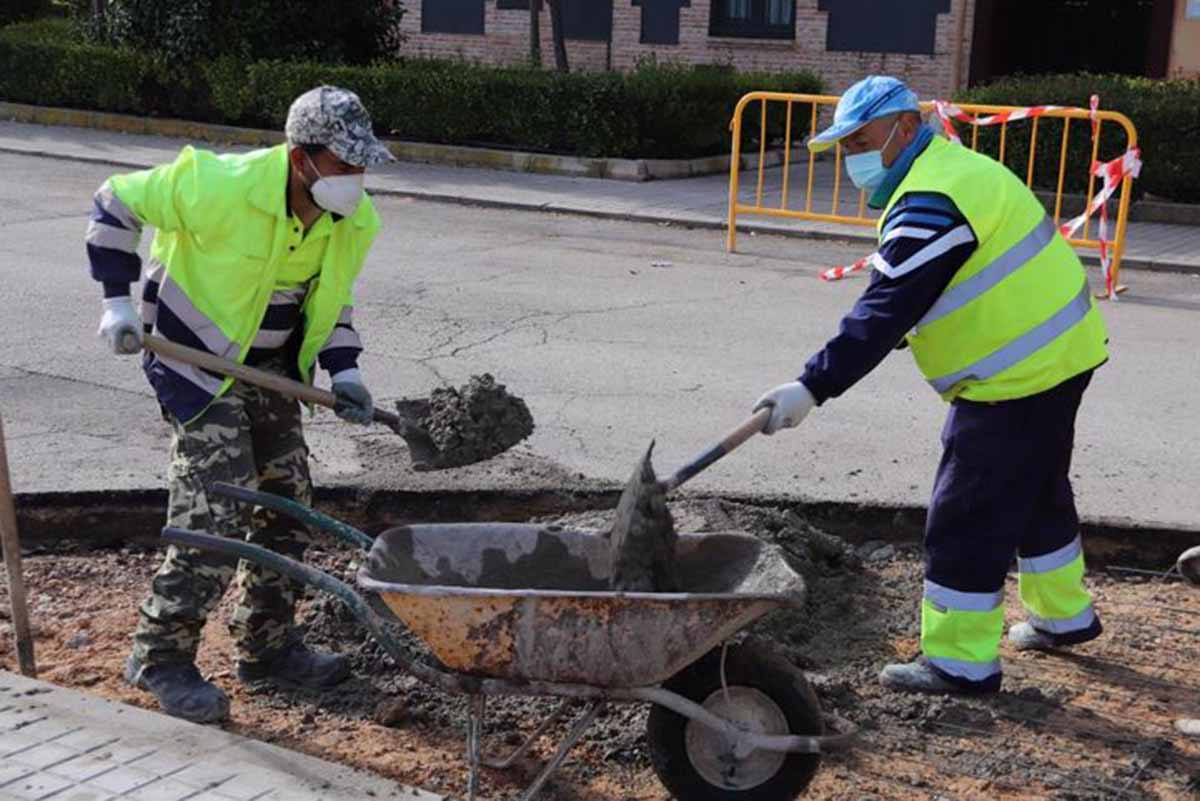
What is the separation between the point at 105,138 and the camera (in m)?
18.9

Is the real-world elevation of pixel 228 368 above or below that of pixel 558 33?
below

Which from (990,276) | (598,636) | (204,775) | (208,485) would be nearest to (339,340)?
(208,485)

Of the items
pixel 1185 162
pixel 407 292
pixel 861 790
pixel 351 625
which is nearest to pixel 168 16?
pixel 407 292

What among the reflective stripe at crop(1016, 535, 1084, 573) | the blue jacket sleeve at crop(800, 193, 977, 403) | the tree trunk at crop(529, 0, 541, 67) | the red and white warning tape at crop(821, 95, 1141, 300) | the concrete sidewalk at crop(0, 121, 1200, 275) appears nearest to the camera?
the blue jacket sleeve at crop(800, 193, 977, 403)

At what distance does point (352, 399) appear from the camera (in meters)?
4.66

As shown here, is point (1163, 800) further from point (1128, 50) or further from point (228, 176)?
point (1128, 50)

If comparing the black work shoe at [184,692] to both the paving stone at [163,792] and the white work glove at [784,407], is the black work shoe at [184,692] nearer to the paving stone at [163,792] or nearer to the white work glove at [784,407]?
the paving stone at [163,792]

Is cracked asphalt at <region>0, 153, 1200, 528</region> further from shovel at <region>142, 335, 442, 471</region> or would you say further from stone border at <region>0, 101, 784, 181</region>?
stone border at <region>0, 101, 784, 181</region>

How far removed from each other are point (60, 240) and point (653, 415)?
6.39 metres

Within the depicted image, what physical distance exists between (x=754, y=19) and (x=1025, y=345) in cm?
1716

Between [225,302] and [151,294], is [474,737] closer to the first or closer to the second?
[225,302]

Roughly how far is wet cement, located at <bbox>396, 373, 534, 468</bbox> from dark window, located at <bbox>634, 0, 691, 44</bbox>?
16.7m

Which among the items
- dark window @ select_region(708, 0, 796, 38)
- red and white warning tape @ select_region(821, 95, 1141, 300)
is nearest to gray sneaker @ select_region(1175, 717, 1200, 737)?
red and white warning tape @ select_region(821, 95, 1141, 300)

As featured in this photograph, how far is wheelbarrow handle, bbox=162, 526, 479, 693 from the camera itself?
3.85 metres
